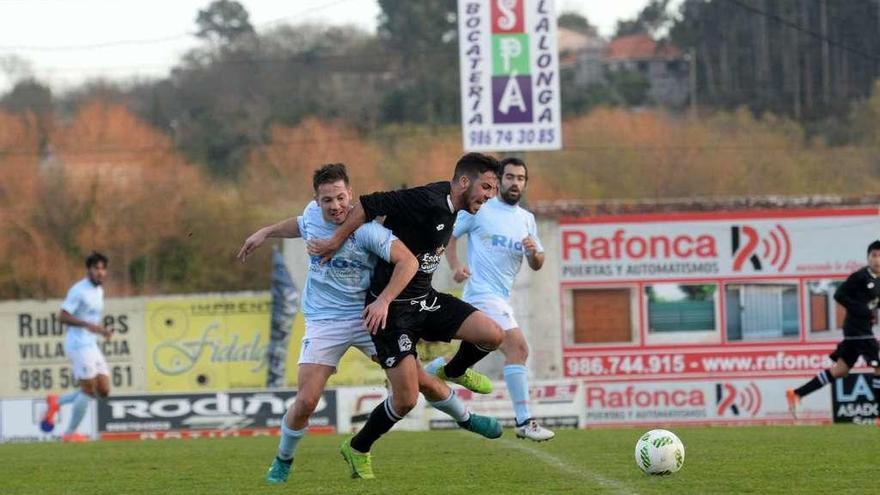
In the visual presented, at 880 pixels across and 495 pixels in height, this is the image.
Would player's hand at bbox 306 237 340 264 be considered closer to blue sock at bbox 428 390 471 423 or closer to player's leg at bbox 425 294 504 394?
player's leg at bbox 425 294 504 394

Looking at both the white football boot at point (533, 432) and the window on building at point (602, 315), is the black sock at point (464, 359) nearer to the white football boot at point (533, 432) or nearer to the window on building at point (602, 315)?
the white football boot at point (533, 432)

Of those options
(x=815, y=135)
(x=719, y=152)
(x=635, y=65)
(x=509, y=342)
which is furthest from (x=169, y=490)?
(x=635, y=65)

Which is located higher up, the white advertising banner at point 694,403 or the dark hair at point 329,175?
the dark hair at point 329,175

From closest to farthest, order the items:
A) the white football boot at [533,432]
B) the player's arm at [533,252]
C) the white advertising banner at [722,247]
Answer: the white football boot at [533,432], the player's arm at [533,252], the white advertising banner at [722,247]

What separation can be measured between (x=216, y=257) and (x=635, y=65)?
65.6 feet

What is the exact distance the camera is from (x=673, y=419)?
85.9 feet

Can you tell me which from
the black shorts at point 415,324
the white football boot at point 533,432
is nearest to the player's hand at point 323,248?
the black shorts at point 415,324

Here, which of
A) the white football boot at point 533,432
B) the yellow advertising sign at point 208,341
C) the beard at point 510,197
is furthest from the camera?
the yellow advertising sign at point 208,341

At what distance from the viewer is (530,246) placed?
11422mm

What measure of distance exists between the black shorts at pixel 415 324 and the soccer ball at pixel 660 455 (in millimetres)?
1474

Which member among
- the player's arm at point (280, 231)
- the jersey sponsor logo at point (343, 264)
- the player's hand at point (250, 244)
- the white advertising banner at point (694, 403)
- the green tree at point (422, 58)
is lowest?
the white advertising banner at point (694, 403)

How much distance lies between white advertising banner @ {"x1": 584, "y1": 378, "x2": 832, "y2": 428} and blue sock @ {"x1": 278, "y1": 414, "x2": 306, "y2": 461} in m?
16.8

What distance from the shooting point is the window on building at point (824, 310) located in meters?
28.0

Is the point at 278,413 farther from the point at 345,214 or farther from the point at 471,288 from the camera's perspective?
the point at 345,214
